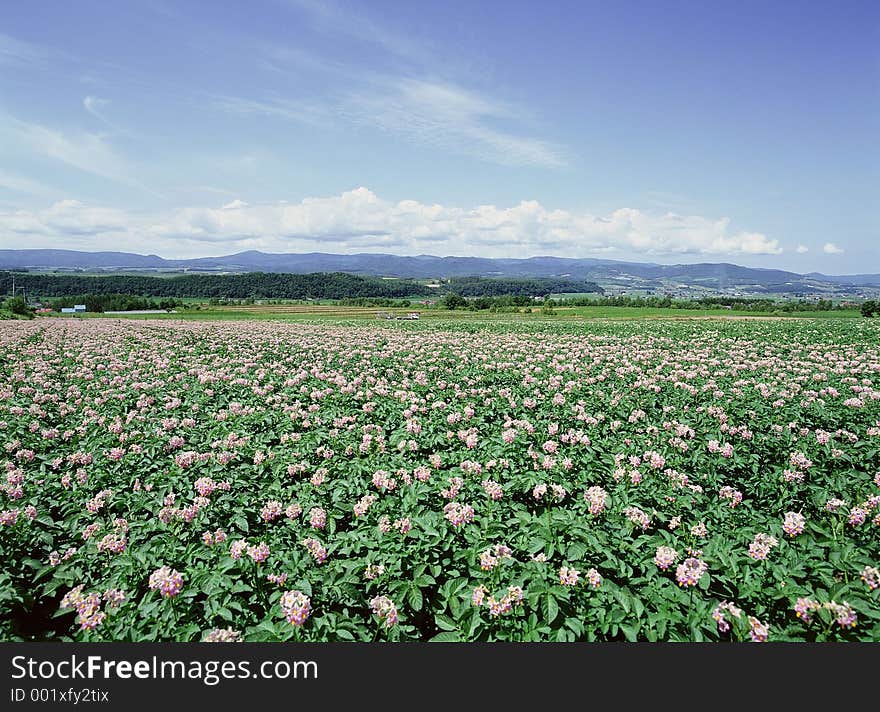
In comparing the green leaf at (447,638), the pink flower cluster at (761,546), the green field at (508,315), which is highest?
the green field at (508,315)

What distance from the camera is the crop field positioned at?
3.57 m

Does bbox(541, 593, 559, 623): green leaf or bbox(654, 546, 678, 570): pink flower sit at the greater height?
bbox(654, 546, 678, 570): pink flower

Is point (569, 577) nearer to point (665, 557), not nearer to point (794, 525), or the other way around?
point (665, 557)

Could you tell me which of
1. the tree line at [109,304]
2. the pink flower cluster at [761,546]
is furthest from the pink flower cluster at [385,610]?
the tree line at [109,304]

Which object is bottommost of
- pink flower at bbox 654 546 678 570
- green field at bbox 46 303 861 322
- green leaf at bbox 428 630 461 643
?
green leaf at bbox 428 630 461 643

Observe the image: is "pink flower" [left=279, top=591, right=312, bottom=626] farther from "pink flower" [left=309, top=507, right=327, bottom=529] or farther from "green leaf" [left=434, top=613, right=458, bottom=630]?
"pink flower" [left=309, top=507, right=327, bottom=529]

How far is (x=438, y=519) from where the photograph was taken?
4.72 meters

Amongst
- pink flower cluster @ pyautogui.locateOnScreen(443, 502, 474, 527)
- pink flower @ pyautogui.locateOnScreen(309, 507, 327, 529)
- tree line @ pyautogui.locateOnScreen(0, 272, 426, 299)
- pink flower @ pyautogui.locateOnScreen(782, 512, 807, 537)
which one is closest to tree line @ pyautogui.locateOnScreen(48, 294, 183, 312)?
tree line @ pyautogui.locateOnScreen(0, 272, 426, 299)

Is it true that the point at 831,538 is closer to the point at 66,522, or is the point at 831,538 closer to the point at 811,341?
the point at 66,522

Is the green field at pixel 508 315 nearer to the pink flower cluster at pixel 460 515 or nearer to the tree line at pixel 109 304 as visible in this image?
the tree line at pixel 109 304

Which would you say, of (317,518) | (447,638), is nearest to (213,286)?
(317,518)

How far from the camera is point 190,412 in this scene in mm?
8906

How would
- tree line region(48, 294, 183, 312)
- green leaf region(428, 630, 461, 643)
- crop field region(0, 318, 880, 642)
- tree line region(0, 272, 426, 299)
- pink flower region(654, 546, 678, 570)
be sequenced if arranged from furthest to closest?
tree line region(0, 272, 426, 299) → tree line region(48, 294, 183, 312) → pink flower region(654, 546, 678, 570) → crop field region(0, 318, 880, 642) → green leaf region(428, 630, 461, 643)

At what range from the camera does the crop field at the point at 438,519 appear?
11.7 ft
